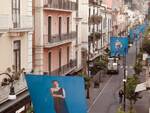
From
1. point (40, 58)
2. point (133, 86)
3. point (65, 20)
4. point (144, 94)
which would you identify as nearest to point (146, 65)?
point (144, 94)

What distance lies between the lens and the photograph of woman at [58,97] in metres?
14.2

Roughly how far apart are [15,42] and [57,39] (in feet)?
40.6

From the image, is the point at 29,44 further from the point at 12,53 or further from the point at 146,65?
the point at 146,65

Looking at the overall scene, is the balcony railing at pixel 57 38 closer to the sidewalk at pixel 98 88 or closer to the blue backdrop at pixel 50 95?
the sidewalk at pixel 98 88

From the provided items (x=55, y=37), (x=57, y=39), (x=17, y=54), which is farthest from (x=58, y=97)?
(x=57, y=39)

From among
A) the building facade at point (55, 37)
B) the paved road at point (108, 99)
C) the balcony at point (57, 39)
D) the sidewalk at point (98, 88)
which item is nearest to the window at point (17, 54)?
Answer: the building facade at point (55, 37)

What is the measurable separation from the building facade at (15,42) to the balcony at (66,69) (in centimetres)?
1034

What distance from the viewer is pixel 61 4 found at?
130 ft

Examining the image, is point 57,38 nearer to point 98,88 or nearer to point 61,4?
point 61,4

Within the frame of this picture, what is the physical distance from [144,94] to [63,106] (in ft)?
→ 103

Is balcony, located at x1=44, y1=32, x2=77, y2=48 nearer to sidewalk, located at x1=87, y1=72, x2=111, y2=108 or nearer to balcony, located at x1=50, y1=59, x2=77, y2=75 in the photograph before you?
balcony, located at x1=50, y1=59, x2=77, y2=75

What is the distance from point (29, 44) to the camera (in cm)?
2812

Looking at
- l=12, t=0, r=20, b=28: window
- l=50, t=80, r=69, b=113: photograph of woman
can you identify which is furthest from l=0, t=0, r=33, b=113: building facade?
l=50, t=80, r=69, b=113: photograph of woman

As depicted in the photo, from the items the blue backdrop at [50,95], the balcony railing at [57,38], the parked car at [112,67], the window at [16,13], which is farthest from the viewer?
the parked car at [112,67]
